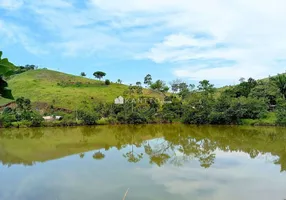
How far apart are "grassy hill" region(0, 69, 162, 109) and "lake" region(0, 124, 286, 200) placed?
16327 mm

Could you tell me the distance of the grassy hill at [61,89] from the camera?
32.8 meters

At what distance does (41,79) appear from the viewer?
1668 inches

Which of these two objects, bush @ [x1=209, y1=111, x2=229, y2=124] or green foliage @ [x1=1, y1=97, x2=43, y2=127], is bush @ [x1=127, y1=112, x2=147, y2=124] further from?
green foliage @ [x1=1, y1=97, x2=43, y2=127]

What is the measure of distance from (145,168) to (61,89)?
3070 cm

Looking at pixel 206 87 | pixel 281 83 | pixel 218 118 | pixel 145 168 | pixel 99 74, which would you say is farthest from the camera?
pixel 99 74

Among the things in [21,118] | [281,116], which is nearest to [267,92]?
[281,116]

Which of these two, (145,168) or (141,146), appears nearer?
(145,168)

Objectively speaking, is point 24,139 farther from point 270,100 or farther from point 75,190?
point 270,100

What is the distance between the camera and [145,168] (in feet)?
30.2

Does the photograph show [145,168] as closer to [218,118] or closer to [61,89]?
[218,118]

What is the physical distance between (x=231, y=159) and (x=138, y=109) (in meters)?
16.0

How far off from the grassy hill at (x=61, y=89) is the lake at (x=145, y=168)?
16.3 metres

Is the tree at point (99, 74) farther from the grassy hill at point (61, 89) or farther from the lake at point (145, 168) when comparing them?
the lake at point (145, 168)

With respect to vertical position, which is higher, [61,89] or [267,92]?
[61,89]
